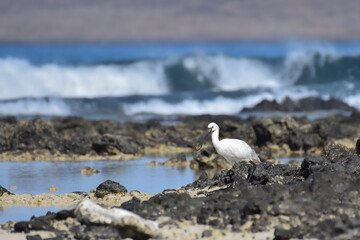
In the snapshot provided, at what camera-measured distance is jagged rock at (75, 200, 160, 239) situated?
6711 millimetres

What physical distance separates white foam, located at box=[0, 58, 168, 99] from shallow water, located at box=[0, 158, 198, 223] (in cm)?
3092

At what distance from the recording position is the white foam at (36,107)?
118 ft

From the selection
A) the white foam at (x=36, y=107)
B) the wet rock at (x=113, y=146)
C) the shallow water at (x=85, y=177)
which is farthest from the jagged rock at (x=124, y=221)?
the white foam at (x=36, y=107)

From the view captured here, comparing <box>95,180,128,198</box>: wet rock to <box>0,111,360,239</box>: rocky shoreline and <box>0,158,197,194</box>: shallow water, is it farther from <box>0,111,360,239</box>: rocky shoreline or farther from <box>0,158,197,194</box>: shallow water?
<box>0,158,197,194</box>: shallow water

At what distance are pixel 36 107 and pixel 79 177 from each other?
25.1 meters

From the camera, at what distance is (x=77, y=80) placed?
159 feet

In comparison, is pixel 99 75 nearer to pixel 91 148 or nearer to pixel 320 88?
pixel 320 88

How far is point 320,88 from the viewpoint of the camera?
48656 millimetres

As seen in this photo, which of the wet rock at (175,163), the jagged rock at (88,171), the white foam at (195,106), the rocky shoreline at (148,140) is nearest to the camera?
the jagged rock at (88,171)

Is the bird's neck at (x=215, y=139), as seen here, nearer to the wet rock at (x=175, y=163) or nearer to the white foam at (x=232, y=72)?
the wet rock at (x=175, y=163)

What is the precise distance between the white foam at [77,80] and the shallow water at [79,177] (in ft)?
101

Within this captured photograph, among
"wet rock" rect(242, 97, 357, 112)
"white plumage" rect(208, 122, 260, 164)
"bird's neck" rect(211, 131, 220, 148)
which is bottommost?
"white plumage" rect(208, 122, 260, 164)

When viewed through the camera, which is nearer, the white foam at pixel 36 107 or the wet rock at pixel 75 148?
the wet rock at pixel 75 148

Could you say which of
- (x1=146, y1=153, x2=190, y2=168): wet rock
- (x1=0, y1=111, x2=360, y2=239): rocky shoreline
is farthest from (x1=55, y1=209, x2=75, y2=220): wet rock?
(x1=146, y1=153, x2=190, y2=168): wet rock
